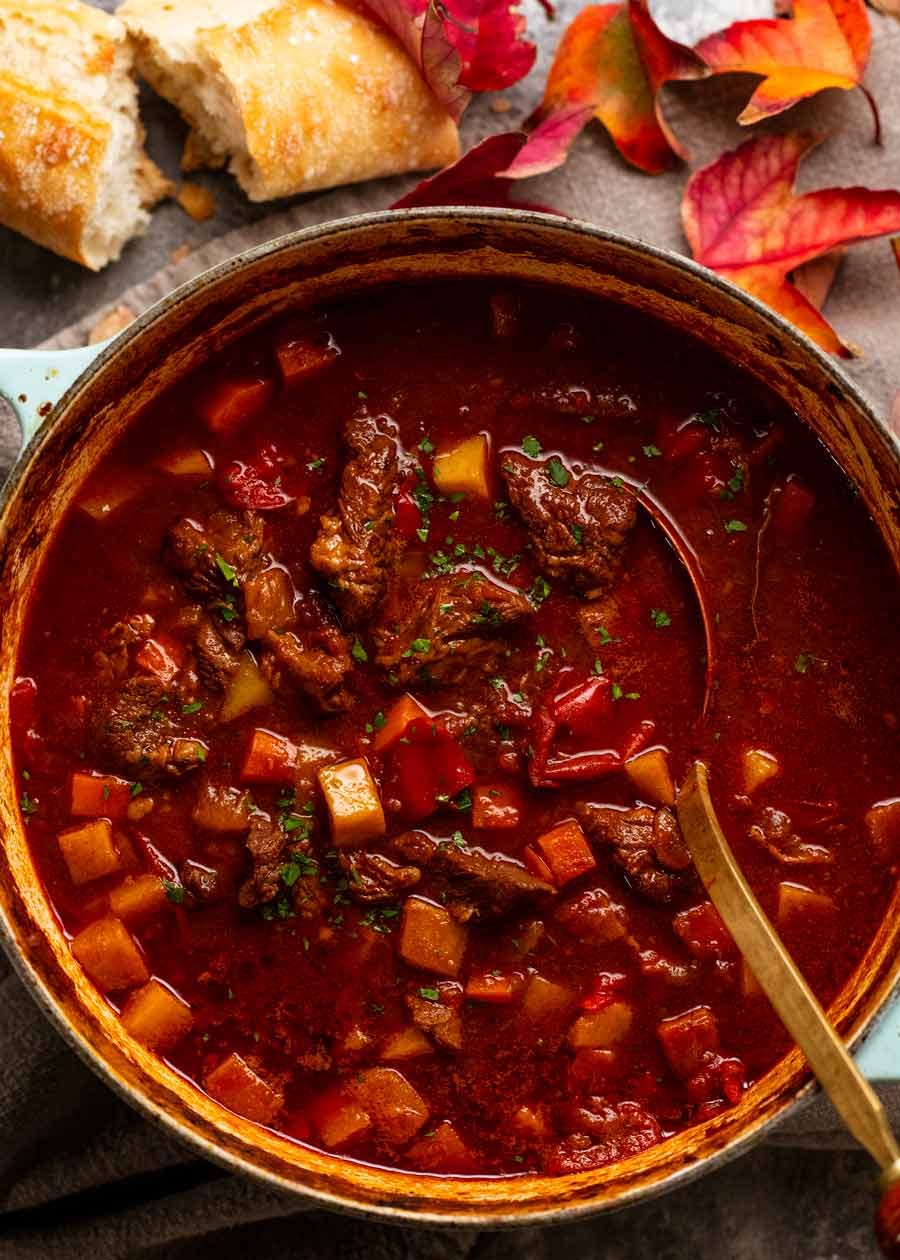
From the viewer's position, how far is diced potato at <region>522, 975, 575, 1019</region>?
315 cm

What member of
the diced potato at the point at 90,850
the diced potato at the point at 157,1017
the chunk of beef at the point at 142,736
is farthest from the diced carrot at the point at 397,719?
the diced potato at the point at 157,1017

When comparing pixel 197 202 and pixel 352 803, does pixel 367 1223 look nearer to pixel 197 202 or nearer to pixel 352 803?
pixel 352 803

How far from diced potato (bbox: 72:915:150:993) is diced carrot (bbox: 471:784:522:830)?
87 centimetres

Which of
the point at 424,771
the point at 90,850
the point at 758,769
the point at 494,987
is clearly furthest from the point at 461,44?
the point at 494,987

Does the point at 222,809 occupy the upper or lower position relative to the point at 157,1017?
upper

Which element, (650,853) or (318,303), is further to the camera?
(318,303)

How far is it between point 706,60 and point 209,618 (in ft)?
6.82

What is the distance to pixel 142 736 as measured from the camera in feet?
10.2

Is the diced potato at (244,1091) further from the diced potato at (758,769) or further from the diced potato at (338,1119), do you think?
the diced potato at (758,769)

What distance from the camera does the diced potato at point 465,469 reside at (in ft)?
10.4

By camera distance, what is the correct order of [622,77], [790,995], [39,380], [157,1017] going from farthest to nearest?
[622,77]
[157,1017]
[39,380]
[790,995]

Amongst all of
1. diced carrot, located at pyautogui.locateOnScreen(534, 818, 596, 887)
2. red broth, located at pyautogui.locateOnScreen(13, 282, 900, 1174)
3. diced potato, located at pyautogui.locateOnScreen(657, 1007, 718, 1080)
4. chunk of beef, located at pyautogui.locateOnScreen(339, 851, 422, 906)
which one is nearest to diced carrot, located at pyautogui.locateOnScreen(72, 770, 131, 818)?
red broth, located at pyautogui.locateOnScreen(13, 282, 900, 1174)

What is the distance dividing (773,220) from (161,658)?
6.68 ft

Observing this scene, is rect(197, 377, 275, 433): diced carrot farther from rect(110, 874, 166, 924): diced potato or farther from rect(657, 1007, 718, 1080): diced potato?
rect(657, 1007, 718, 1080): diced potato
